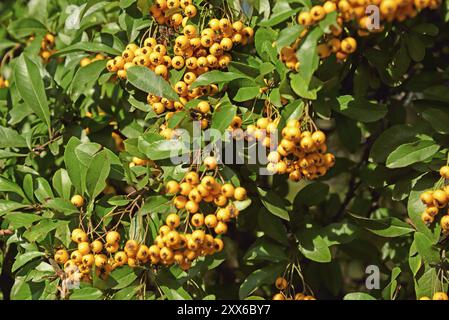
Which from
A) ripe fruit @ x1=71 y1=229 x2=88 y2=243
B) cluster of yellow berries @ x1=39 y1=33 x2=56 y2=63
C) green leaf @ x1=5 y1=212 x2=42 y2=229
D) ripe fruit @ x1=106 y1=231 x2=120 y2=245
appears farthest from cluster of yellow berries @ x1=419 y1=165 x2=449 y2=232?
cluster of yellow berries @ x1=39 y1=33 x2=56 y2=63

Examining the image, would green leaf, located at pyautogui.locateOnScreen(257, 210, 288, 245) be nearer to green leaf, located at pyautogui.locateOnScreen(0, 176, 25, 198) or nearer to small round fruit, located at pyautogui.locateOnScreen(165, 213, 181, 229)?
small round fruit, located at pyautogui.locateOnScreen(165, 213, 181, 229)

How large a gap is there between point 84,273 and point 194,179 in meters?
0.54

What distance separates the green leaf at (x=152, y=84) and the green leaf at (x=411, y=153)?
841 mm

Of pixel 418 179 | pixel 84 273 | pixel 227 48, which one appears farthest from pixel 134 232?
pixel 418 179

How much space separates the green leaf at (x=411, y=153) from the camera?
7.34ft

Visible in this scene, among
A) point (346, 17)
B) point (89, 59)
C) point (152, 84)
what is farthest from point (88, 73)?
point (346, 17)

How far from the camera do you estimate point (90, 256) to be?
210 centimetres

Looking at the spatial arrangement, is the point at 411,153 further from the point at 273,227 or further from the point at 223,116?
the point at 223,116

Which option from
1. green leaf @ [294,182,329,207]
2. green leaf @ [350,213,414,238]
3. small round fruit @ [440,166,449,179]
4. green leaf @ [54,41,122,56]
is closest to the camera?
small round fruit @ [440,166,449,179]

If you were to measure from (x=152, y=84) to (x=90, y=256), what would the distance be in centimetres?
64

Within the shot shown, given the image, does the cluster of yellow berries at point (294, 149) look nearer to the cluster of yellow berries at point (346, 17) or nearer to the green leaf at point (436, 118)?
the cluster of yellow berries at point (346, 17)

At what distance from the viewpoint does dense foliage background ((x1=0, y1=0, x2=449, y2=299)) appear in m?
2.17

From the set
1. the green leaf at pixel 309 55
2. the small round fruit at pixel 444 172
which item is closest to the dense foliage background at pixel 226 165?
the green leaf at pixel 309 55

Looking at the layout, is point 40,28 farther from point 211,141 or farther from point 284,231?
point 284,231
